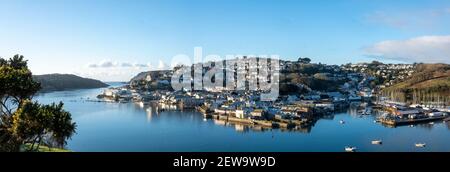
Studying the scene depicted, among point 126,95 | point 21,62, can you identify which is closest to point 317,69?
point 126,95

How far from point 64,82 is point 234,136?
56061 mm

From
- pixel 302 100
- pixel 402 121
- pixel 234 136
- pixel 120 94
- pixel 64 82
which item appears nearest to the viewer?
pixel 234 136

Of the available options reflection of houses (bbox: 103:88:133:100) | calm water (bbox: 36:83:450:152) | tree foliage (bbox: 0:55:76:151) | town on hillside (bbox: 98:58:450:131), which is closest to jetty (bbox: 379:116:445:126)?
town on hillside (bbox: 98:58:450:131)

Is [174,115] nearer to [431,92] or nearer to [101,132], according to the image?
[101,132]

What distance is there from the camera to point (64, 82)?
70562mm

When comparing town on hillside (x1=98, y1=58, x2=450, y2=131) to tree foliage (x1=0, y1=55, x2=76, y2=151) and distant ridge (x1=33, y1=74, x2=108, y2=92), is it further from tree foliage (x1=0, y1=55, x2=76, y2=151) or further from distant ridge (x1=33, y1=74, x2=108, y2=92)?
tree foliage (x1=0, y1=55, x2=76, y2=151)

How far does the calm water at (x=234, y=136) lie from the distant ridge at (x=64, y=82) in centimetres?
3889

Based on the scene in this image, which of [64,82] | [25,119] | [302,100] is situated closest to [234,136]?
[25,119]

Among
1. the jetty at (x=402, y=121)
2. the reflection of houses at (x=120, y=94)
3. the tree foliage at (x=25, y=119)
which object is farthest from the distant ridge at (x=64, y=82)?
the tree foliage at (x=25, y=119)

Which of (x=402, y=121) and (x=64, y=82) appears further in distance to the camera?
(x=64, y=82)

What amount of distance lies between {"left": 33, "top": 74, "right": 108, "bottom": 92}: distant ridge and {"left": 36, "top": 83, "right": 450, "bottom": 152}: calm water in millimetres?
38892

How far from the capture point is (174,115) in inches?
1212

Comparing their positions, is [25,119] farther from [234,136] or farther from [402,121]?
[402,121]

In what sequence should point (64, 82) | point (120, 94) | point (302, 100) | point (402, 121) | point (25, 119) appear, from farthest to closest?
point (64, 82), point (120, 94), point (302, 100), point (402, 121), point (25, 119)
